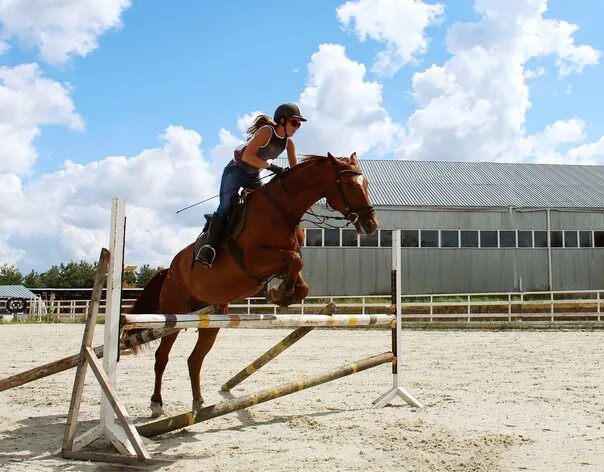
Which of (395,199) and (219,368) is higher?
(395,199)

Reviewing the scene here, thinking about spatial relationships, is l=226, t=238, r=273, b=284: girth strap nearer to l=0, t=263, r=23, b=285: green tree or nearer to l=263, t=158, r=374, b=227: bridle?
l=263, t=158, r=374, b=227: bridle

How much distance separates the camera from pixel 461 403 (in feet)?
19.1

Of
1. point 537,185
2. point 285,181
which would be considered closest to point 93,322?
point 285,181

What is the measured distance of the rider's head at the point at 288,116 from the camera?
514cm

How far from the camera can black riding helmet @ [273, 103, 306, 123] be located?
514 centimetres

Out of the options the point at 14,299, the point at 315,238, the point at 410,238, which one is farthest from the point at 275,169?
the point at 14,299

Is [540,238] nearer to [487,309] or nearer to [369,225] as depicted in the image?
[487,309]

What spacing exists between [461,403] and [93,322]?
3.47m

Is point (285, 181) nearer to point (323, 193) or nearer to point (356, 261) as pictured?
point (323, 193)

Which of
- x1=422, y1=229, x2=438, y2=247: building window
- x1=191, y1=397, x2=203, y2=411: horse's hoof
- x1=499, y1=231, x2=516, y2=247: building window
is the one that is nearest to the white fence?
x1=422, y1=229, x2=438, y2=247: building window

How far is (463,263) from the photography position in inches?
1025

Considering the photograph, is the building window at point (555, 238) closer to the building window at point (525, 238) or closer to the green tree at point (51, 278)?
the building window at point (525, 238)

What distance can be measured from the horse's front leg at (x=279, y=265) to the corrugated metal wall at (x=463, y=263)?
2007 cm

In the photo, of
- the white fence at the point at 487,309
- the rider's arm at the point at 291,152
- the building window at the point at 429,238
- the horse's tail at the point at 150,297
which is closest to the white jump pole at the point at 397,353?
the rider's arm at the point at 291,152
